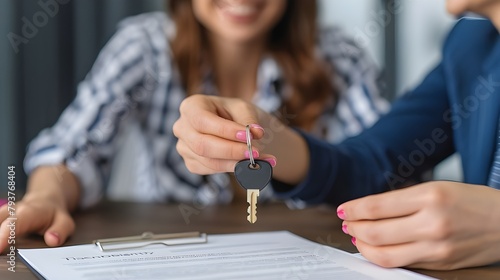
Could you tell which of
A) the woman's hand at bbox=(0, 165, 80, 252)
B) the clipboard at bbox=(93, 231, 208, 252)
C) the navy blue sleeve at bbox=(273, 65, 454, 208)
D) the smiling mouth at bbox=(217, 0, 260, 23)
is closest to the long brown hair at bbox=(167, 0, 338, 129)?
A: the smiling mouth at bbox=(217, 0, 260, 23)

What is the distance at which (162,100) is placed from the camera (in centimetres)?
145

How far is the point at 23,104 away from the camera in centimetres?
221

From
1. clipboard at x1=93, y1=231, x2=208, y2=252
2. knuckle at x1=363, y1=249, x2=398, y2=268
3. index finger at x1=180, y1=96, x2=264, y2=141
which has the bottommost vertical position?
clipboard at x1=93, y1=231, x2=208, y2=252

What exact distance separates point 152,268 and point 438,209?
26cm

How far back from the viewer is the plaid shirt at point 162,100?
52.2 inches

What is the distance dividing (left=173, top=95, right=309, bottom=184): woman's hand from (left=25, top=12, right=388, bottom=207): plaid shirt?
1.78 ft

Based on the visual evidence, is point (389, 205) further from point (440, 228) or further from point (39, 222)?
point (39, 222)

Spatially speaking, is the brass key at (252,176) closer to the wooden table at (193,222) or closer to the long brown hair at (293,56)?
the wooden table at (193,222)

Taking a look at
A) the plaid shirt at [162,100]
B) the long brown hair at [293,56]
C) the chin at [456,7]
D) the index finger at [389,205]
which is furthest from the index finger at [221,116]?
the long brown hair at [293,56]

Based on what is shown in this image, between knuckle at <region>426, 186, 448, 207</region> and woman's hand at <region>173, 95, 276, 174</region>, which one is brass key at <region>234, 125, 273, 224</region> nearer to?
woman's hand at <region>173, 95, 276, 174</region>

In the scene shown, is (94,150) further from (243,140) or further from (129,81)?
(243,140)

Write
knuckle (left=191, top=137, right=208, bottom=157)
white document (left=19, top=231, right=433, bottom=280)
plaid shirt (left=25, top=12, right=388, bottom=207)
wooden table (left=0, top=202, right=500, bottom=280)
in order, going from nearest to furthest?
white document (left=19, top=231, right=433, bottom=280), knuckle (left=191, top=137, right=208, bottom=157), wooden table (left=0, top=202, right=500, bottom=280), plaid shirt (left=25, top=12, right=388, bottom=207)

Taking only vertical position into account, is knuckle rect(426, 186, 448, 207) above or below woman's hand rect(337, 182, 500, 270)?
above

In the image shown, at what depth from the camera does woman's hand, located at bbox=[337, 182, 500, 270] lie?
1.93ft
